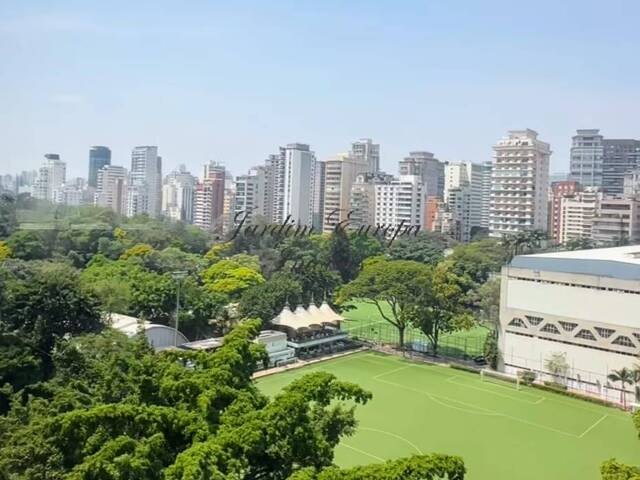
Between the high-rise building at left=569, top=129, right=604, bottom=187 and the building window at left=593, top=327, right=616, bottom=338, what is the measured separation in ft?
193

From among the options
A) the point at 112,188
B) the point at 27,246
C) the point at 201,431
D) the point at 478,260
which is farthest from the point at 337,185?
the point at 201,431

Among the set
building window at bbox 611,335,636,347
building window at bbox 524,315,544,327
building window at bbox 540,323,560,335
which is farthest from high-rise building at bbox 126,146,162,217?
building window at bbox 611,335,636,347

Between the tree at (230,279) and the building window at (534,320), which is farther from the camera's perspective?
the tree at (230,279)

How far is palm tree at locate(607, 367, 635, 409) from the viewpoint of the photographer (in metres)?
14.3

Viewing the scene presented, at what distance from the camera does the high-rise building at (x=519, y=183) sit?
1745 inches

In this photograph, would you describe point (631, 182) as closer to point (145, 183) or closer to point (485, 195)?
point (485, 195)

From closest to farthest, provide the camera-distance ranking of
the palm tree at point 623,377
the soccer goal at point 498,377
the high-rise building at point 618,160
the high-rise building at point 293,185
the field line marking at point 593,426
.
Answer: the field line marking at point 593,426 → the palm tree at point 623,377 → the soccer goal at point 498,377 → the high-rise building at point 293,185 → the high-rise building at point 618,160

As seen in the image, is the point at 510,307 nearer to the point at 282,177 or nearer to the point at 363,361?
the point at 363,361

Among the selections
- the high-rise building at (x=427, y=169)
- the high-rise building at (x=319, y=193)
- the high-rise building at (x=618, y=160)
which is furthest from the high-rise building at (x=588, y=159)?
the high-rise building at (x=319, y=193)

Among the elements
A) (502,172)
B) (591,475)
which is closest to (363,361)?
(591,475)

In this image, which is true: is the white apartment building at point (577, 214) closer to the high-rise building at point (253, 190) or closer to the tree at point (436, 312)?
the high-rise building at point (253, 190)

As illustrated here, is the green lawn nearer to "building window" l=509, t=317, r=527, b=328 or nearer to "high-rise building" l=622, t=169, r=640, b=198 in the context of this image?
"building window" l=509, t=317, r=527, b=328

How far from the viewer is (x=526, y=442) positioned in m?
11.8

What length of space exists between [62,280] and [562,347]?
1232cm
